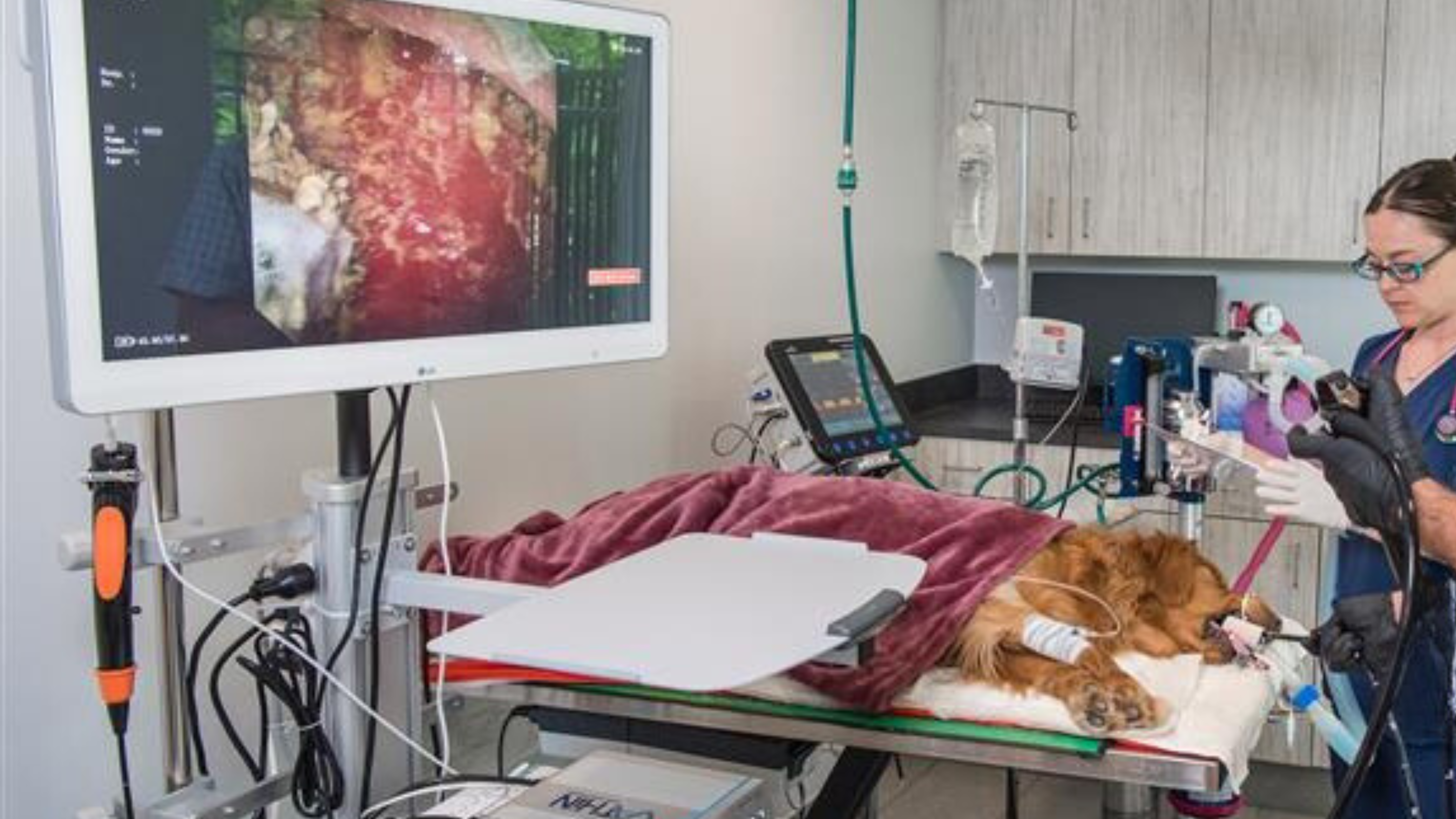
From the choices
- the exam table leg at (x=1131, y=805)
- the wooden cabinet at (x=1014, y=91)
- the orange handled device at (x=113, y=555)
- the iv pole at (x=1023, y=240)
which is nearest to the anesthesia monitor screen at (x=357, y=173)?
the orange handled device at (x=113, y=555)

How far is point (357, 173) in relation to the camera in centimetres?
121

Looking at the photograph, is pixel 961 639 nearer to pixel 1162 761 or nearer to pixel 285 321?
pixel 1162 761

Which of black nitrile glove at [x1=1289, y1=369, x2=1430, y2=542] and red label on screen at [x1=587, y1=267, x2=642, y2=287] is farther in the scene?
red label on screen at [x1=587, y1=267, x2=642, y2=287]

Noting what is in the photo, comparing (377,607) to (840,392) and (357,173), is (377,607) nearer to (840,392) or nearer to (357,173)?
(357,173)

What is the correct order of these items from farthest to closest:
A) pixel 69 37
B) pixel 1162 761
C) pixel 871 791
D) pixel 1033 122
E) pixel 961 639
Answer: pixel 1033 122
pixel 871 791
pixel 961 639
pixel 1162 761
pixel 69 37

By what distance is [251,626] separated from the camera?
1.50 m

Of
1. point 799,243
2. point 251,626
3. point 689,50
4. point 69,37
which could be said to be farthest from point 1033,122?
point 69,37

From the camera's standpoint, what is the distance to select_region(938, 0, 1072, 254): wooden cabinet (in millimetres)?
3834

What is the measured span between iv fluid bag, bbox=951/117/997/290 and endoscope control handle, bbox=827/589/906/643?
1.73 metres

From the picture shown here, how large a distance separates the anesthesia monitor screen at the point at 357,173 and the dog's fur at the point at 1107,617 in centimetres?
51

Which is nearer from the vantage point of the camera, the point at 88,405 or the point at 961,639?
the point at 88,405

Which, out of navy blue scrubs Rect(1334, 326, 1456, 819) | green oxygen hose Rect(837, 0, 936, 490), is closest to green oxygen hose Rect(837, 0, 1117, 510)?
green oxygen hose Rect(837, 0, 936, 490)

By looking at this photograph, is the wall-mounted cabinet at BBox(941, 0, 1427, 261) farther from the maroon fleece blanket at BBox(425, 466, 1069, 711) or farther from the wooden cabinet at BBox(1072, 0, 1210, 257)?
the maroon fleece blanket at BBox(425, 466, 1069, 711)

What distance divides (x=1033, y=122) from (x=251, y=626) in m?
2.91
